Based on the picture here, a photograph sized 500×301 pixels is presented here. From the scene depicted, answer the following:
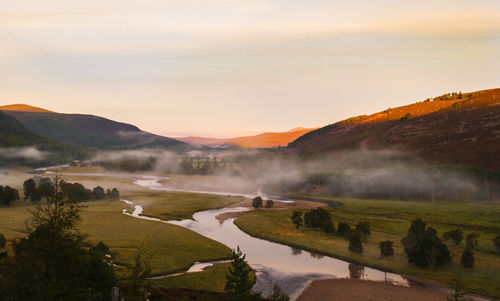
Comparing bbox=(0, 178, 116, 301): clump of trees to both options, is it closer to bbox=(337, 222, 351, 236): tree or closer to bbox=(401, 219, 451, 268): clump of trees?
bbox=(401, 219, 451, 268): clump of trees

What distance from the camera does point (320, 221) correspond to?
102375mm

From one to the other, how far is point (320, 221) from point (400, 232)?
75.3ft

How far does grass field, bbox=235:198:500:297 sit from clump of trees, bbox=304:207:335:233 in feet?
7.62

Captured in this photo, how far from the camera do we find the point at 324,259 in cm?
Answer: 7594

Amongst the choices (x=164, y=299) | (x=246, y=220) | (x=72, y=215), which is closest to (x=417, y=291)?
(x=164, y=299)

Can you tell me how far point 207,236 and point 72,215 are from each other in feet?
222

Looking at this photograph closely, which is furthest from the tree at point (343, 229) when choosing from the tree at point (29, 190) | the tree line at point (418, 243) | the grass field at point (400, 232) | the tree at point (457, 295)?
the tree at point (29, 190)

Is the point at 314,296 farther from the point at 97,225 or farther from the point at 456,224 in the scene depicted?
the point at 456,224

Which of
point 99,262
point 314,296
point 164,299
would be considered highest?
point 99,262

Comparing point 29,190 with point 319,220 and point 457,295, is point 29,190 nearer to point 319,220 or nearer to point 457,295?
point 319,220

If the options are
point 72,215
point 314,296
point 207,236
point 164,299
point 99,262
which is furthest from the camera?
point 207,236

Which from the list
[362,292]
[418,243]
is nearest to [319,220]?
[418,243]

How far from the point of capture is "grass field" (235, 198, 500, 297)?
66000 mm

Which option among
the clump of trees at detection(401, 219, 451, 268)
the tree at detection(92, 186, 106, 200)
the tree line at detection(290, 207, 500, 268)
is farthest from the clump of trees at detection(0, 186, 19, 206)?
the clump of trees at detection(401, 219, 451, 268)
